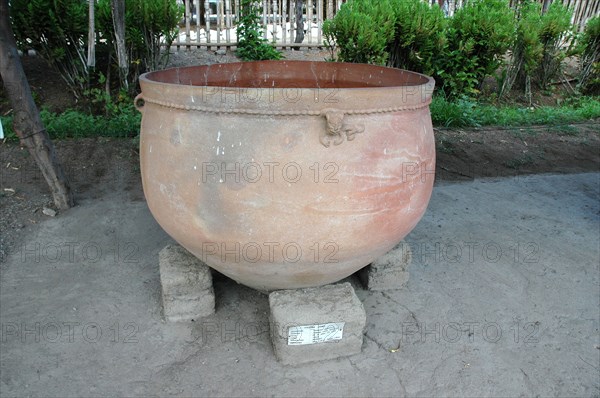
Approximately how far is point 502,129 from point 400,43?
1483 millimetres

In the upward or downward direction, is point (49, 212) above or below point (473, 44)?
below

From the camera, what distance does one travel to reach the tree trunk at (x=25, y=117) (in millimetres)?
2777

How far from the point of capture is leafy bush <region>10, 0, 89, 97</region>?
4266 mm

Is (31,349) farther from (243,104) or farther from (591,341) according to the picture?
(591,341)

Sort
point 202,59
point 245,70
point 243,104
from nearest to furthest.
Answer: point 243,104
point 245,70
point 202,59

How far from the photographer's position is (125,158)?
3.94m

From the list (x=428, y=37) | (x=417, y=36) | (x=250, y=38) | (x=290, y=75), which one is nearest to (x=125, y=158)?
(x=290, y=75)

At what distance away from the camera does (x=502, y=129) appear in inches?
201

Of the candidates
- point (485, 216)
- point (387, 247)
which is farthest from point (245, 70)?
point (485, 216)

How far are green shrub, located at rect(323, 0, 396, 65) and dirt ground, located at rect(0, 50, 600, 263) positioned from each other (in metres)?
1.14

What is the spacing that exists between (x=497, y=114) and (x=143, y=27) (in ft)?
13.0

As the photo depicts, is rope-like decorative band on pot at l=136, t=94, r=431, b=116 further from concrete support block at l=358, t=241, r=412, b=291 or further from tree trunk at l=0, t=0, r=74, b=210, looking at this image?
tree trunk at l=0, t=0, r=74, b=210

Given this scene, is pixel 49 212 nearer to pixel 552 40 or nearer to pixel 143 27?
pixel 143 27

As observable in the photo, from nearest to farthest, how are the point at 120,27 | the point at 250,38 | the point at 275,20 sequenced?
the point at 120,27 → the point at 250,38 → the point at 275,20
